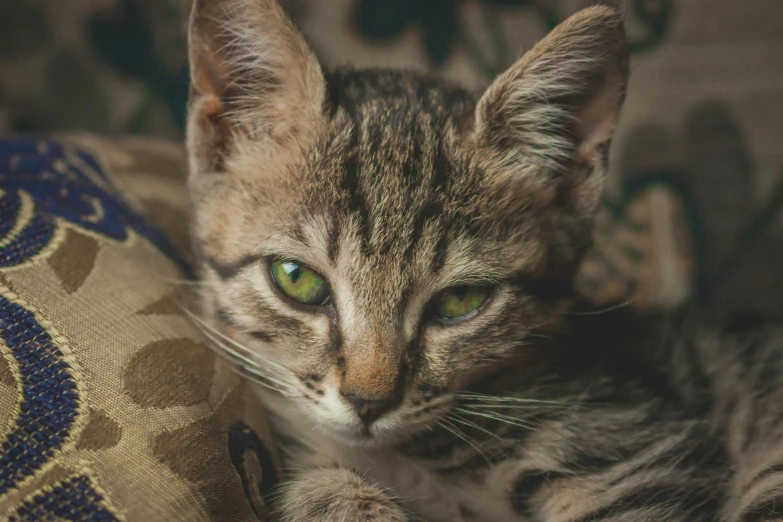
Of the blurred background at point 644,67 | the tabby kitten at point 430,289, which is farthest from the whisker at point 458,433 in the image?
the blurred background at point 644,67

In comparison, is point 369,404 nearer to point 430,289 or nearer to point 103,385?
point 430,289

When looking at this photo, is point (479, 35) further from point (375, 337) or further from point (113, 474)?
point (113, 474)

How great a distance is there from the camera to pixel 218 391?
75 centimetres

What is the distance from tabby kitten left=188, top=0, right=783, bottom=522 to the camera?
76 cm

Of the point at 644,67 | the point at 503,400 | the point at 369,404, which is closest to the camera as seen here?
the point at 369,404

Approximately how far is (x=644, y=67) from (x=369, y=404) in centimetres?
112

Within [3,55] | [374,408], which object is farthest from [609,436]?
[3,55]

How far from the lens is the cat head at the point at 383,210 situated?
2.47 ft

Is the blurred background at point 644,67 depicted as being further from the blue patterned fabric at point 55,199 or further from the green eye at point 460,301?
the green eye at point 460,301

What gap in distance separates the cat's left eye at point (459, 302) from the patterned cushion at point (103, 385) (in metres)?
0.29

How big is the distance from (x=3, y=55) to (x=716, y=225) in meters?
1.83

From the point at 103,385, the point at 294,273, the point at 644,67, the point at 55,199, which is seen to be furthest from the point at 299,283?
the point at 644,67

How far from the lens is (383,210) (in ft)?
2.52

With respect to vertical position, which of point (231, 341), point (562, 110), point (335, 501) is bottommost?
point (335, 501)
